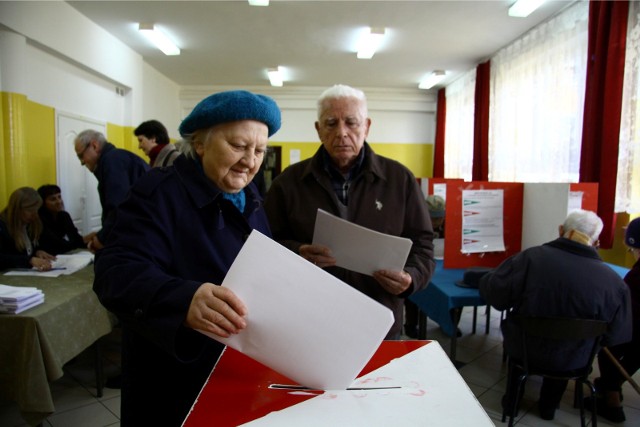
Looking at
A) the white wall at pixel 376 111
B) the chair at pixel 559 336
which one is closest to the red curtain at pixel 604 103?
the chair at pixel 559 336

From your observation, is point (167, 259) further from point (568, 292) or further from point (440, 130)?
point (440, 130)

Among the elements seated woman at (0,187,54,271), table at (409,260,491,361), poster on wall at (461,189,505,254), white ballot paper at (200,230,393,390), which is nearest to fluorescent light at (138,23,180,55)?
seated woman at (0,187,54,271)

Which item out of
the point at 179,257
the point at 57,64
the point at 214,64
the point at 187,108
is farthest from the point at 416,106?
the point at 179,257

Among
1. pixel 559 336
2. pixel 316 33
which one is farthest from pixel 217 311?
pixel 316 33

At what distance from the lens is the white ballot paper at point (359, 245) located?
4.03ft

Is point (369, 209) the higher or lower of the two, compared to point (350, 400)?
higher

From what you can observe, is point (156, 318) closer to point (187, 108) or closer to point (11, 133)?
point (11, 133)

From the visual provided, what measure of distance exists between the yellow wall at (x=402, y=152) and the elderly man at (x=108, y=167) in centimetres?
564

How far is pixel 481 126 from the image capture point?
20.8 feet

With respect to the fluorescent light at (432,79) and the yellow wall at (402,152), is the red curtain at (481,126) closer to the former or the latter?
the fluorescent light at (432,79)

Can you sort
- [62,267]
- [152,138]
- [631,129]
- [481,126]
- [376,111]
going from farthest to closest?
[376,111]
[481,126]
[152,138]
[631,129]
[62,267]

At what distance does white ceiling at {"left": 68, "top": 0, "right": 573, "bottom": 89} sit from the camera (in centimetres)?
448

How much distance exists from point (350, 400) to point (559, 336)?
185 centimetres

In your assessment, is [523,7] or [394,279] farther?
[523,7]
